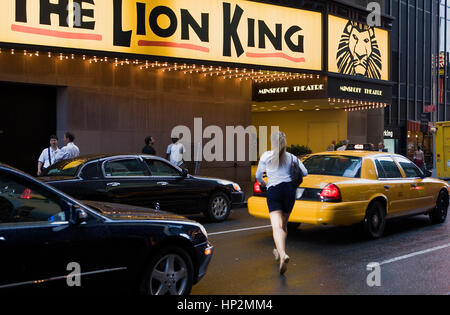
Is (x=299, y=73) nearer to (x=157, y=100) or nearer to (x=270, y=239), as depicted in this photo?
(x=157, y=100)

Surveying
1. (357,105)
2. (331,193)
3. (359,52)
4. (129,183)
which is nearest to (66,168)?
(129,183)

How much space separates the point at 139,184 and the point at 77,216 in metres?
5.56

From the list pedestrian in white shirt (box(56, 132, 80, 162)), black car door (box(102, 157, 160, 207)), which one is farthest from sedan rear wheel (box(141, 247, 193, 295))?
pedestrian in white shirt (box(56, 132, 80, 162))

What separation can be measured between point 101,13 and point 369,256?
31.6ft

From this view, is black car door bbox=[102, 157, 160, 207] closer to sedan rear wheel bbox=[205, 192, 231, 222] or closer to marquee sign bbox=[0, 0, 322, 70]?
sedan rear wheel bbox=[205, 192, 231, 222]

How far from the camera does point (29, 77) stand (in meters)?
15.2

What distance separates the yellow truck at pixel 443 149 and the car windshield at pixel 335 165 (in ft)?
56.1

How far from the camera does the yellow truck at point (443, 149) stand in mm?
25156

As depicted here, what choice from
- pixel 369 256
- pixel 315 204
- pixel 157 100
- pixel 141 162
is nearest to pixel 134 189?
pixel 141 162

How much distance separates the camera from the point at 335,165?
978 cm

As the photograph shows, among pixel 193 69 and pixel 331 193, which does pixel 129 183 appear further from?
pixel 193 69

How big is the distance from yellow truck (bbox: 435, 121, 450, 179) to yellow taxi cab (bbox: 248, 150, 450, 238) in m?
15.1

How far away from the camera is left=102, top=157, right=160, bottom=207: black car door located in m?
9.82

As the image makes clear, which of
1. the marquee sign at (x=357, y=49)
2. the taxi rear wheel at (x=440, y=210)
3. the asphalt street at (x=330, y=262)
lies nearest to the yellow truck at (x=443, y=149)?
the marquee sign at (x=357, y=49)
